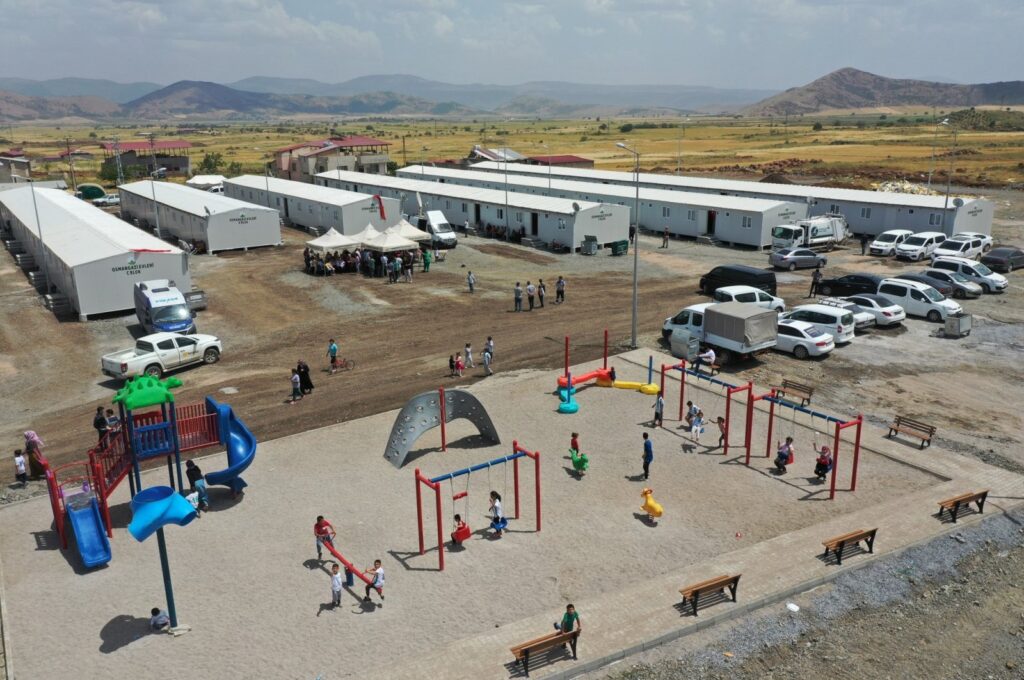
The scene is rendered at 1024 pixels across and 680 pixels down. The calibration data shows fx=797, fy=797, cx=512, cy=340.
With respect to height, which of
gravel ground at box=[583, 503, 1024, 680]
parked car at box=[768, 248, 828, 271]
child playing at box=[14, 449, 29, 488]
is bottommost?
gravel ground at box=[583, 503, 1024, 680]

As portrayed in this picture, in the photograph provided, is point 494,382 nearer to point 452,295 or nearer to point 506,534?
point 506,534

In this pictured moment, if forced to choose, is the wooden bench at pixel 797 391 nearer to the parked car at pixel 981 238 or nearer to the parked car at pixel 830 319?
the parked car at pixel 830 319

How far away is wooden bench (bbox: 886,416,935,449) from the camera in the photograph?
21.0m

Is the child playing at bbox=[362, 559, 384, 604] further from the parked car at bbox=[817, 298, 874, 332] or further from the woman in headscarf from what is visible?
the parked car at bbox=[817, 298, 874, 332]

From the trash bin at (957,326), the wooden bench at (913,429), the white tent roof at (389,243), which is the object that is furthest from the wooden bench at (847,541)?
the white tent roof at (389,243)

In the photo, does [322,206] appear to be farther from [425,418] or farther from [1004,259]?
[1004,259]

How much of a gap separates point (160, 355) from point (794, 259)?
32.1 meters

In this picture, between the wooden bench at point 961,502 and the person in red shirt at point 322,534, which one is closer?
the person in red shirt at point 322,534

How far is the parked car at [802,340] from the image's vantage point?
91.7ft

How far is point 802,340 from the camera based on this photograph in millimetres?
28094

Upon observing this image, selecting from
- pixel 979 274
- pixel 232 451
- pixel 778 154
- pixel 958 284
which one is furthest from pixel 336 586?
pixel 778 154

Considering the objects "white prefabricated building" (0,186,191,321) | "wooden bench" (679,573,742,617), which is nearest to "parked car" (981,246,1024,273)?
"wooden bench" (679,573,742,617)

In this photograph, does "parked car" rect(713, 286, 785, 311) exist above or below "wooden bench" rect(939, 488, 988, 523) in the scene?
above

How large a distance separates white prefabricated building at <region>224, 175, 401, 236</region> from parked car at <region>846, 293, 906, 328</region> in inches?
1284
